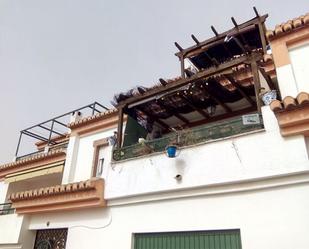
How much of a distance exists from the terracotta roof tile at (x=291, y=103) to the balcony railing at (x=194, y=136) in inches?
31.0

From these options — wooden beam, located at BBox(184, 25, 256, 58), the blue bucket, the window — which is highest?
wooden beam, located at BBox(184, 25, 256, 58)

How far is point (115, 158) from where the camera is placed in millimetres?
10156

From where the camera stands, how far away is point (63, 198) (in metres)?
10.7

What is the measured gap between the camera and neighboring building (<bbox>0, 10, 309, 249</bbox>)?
6758mm

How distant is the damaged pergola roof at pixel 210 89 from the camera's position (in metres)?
9.74

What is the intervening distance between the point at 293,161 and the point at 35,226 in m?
10.1

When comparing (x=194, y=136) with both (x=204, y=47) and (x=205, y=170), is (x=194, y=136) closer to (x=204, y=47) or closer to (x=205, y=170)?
(x=205, y=170)

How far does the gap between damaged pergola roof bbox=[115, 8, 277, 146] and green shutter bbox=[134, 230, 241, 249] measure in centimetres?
397

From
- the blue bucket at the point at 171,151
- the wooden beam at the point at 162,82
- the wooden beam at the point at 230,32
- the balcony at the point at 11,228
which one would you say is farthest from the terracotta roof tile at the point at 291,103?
the balcony at the point at 11,228

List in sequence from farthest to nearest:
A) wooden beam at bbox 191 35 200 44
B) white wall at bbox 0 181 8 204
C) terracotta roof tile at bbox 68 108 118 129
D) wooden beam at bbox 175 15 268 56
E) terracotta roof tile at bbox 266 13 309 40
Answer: white wall at bbox 0 181 8 204
terracotta roof tile at bbox 68 108 118 129
wooden beam at bbox 191 35 200 44
wooden beam at bbox 175 15 268 56
terracotta roof tile at bbox 266 13 309 40

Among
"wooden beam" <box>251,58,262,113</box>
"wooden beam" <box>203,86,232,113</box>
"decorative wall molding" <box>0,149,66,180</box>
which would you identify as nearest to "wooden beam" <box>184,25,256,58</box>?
"wooden beam" <box>203,86,232,113</box>

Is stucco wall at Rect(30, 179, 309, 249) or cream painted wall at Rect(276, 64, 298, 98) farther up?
cream painted wall at Rect(276, 64, 298, 98)

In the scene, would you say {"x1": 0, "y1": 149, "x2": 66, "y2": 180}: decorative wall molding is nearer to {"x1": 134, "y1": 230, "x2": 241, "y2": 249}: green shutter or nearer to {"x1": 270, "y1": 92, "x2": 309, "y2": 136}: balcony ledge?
{"x1": 134, "y1": 230, "x2": 241, "y2": 249}: green shutter

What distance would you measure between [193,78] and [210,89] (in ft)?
3.19
